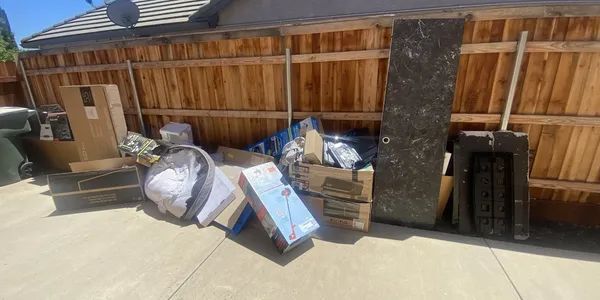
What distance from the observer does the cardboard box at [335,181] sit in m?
2.24

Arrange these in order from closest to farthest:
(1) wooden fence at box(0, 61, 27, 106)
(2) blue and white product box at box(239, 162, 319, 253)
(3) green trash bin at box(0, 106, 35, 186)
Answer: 1. (2) blue and white product box at box(239, 162, 319, 253)
2. (3) green trash bin at box(0, 106, 35, 186)
3. (1) wooden fence at box(0, 61, 27, 106)

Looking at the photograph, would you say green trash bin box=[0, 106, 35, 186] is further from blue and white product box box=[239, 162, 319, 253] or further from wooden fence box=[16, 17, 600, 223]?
blue and white product box box=[239, 162, 319, 253]

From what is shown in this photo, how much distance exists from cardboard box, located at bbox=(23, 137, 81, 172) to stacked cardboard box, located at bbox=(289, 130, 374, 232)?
3067 mm

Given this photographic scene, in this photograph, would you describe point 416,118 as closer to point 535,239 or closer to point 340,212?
point 340,212

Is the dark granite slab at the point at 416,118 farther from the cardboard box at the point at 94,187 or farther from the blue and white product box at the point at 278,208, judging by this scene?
the cardboard box at the point at 94,187

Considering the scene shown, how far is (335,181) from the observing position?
230 cm

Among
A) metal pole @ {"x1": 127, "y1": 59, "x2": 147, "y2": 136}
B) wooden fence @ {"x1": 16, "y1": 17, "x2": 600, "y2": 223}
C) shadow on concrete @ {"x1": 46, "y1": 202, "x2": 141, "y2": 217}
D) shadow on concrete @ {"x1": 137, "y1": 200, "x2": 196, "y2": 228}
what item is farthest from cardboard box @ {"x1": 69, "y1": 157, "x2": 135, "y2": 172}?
metal pole @ {"x1": 127, "y1": 59, "x2": 147, "y2": 136}

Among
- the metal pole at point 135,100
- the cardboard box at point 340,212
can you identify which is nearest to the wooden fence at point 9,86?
the metal pole at point 135,100

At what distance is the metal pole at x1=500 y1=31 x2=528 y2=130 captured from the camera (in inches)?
87.0

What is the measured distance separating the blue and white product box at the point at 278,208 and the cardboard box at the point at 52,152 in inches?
107

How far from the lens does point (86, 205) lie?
279 cm

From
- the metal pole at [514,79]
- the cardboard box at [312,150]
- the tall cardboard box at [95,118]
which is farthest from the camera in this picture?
the tall cardboard box at [95,118]

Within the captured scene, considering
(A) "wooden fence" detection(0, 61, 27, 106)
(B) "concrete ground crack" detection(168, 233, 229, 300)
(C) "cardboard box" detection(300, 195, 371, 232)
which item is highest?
(A) "wooden fence" detection(0, 61, 27, 106)

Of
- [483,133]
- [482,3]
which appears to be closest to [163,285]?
[483,133]
